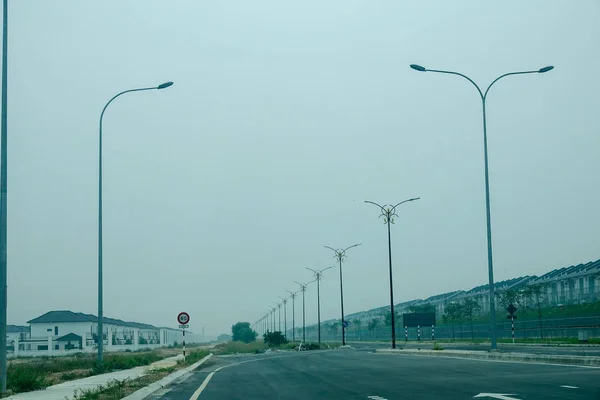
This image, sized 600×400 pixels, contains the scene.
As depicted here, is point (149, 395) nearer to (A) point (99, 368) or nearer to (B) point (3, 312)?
(B) point (3, 312)

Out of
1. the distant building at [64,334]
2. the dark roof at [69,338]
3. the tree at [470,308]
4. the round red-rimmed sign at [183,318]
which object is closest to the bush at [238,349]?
the distant building at [64,334]

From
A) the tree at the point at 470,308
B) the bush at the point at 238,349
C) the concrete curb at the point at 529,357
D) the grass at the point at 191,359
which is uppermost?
the tree at the point at 470,308

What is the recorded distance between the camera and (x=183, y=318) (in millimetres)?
42281

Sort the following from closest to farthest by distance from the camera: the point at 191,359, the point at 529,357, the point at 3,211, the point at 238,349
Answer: the point at 3,211 < the point at 529,357 < the point at 191,359 < the point at 238,349

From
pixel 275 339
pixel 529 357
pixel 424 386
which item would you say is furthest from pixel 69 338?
pixel 424 386

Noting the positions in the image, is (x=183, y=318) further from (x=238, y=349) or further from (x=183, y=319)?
(x=238, y=349)

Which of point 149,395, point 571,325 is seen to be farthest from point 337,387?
point 571,325

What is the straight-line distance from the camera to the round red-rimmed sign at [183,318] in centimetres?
4197

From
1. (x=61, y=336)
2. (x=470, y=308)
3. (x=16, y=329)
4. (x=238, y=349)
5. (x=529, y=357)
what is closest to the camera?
(x=529, y=357)

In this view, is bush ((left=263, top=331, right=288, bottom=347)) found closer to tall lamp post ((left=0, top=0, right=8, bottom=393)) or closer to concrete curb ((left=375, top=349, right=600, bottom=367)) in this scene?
concrete curb ((left=375, top=349, right=600, bottom=367))

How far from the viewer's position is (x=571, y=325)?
221 ft

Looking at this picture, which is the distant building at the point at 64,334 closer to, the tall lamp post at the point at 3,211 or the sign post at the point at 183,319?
the sign post at the point at 183,319

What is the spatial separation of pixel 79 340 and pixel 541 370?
355ft

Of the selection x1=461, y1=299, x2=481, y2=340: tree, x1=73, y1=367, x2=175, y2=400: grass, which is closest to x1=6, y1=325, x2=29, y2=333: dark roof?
x1=461, y1=299, x2=481, y2=340: tree
